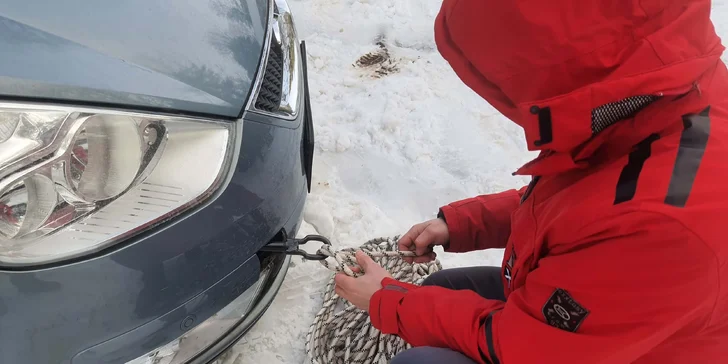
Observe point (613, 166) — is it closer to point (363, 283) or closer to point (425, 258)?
point (363, 283)

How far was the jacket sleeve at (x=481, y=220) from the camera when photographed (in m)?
1.74

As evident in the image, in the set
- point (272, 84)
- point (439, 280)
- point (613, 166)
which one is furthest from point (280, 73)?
point (613, 166)

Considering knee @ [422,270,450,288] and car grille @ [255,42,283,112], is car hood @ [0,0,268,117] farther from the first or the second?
knee @ [422,270,450,288]

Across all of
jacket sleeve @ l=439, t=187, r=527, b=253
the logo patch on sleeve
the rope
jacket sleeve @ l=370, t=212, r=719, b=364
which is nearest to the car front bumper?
the rope

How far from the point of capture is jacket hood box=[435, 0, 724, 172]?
89 centimetres

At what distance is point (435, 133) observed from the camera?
315 cm

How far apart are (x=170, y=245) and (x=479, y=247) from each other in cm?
101

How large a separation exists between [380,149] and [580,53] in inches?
83.1

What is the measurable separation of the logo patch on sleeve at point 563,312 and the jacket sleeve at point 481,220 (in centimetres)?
64

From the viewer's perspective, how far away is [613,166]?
1029mm

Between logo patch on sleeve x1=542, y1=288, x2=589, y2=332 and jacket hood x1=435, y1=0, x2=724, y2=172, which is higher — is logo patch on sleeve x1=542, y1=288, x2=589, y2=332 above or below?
below

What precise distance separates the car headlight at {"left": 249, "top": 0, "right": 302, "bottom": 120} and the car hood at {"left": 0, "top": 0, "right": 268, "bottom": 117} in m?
0.05

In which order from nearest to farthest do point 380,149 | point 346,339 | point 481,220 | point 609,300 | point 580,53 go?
point 580,53 < point 609,300 < point 481,220 < point 346,339 < point 380,149

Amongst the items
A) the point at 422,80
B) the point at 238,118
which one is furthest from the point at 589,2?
the point at 422,80
